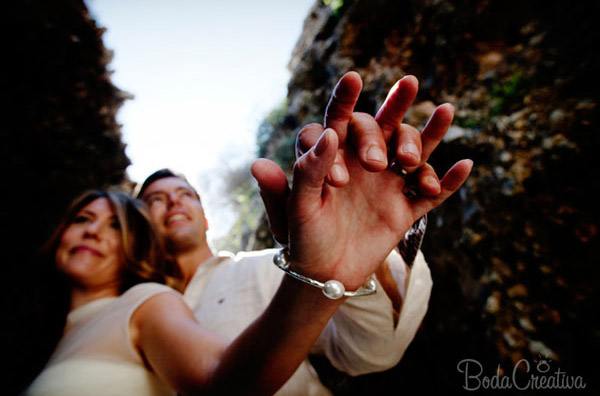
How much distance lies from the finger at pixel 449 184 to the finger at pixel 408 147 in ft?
0.43

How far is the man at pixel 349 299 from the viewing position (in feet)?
2.22

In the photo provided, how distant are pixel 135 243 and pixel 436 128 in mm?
2435

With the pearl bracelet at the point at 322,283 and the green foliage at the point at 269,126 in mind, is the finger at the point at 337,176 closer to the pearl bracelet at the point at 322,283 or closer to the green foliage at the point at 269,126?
the pearl bracelet at the point at 322,283

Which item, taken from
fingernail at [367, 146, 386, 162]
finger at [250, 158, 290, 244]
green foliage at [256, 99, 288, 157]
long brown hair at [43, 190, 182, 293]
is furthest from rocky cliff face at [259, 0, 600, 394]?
green foliage at [256, 99, 288, 157]

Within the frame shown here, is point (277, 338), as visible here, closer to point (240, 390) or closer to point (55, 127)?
point (240, 390)

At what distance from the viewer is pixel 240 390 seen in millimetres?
836

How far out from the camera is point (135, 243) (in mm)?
2250

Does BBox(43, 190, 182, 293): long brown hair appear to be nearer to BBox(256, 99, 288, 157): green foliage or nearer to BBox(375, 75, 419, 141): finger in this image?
BBox(375, 75, 419, 141): finger

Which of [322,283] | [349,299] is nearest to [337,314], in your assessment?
[349,299]

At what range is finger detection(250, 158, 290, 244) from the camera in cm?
70

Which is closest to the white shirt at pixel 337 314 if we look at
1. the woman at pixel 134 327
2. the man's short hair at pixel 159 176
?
the woman at pixel 134 327

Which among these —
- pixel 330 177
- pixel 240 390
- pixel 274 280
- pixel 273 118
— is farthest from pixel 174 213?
pixel 273 118

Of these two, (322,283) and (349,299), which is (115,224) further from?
(322,283)

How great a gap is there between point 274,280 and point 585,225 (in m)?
2.43
